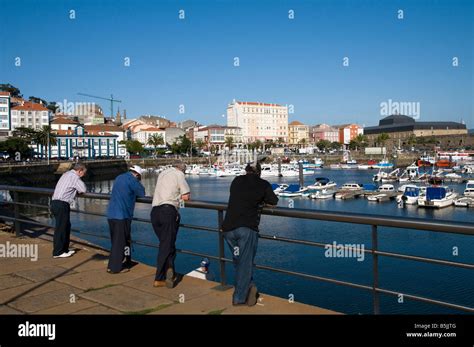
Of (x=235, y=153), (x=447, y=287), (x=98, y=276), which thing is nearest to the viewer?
(x=98, y=276)

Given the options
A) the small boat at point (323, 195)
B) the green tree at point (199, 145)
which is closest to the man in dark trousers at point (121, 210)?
Answer: the small boat at point (323, 195)

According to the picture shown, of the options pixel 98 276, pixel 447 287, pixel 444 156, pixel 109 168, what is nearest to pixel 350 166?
pixel 444 156

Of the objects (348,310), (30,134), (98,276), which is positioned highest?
(30,134)

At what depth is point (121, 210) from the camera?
7840 millimetres

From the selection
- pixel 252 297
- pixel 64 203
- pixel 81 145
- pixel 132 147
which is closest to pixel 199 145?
pixel 132 147

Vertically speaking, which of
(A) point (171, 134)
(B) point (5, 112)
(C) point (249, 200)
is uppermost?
(B) point (5, 112)

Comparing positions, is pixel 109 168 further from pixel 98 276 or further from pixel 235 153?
pixel 98 276

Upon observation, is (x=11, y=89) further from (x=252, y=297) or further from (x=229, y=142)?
(x=252, y=297)

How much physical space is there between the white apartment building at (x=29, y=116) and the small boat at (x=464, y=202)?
117625 mm

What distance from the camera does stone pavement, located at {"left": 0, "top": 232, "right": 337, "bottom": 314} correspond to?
5949 millimetres

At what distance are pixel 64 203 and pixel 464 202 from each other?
179ft

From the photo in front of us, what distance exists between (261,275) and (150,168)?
117081mm
